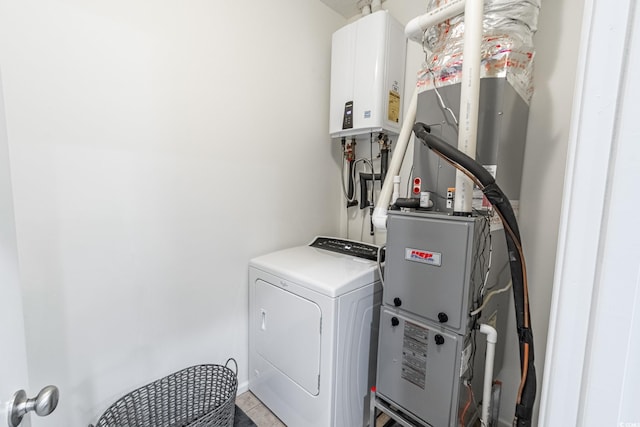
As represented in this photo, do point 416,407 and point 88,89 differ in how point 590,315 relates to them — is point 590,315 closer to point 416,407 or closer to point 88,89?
point 416,407

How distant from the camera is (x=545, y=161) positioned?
1396 mm

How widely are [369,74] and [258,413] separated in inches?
90.3

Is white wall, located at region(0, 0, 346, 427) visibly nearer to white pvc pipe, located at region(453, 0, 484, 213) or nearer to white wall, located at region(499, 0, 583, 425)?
white pvc pipe, located at region(453, 0, 484, 213)

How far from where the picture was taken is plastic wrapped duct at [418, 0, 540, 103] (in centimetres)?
109

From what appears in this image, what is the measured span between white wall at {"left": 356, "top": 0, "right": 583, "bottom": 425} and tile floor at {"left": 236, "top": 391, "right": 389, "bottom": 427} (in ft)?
3.29

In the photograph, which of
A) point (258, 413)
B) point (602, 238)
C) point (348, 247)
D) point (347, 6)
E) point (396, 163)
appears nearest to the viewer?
point (602, 238)

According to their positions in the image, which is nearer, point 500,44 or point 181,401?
point 500,44

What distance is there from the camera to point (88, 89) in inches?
46.1

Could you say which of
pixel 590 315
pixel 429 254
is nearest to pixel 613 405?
pixel 590 315

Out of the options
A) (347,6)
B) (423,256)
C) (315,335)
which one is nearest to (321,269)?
(315,335)

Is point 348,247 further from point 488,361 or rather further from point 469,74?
point 469,74

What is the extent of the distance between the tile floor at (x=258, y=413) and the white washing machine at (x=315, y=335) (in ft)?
0.13

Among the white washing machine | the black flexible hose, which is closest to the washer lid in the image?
the white washing machine

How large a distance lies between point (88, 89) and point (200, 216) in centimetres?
76
